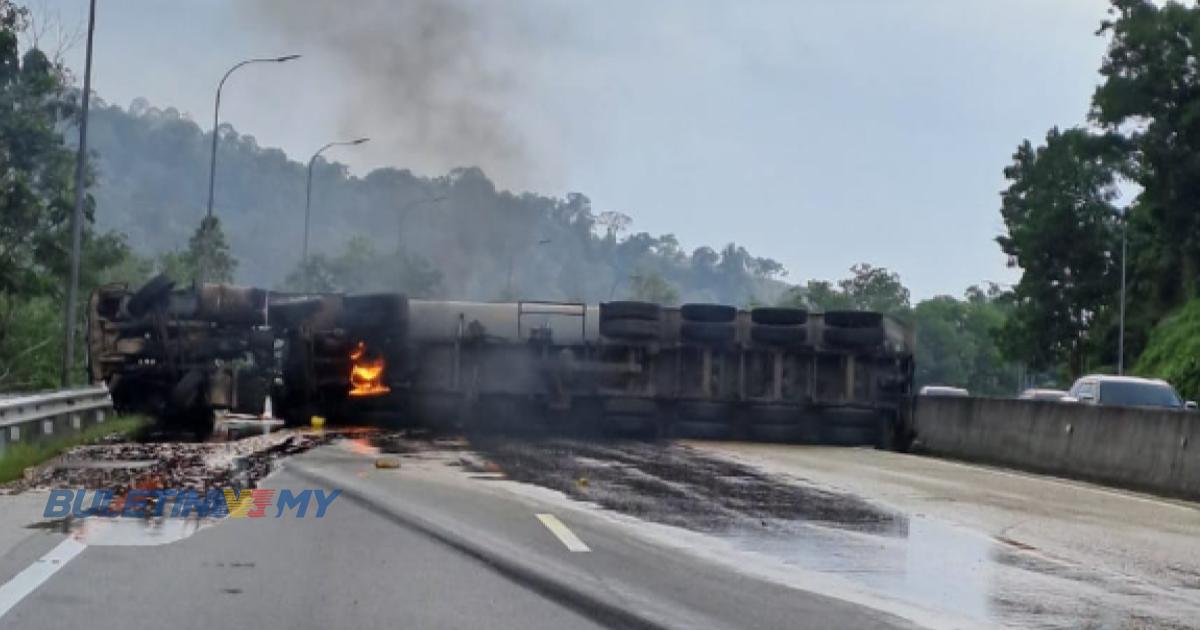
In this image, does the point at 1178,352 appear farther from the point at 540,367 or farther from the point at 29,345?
the point at 29,345

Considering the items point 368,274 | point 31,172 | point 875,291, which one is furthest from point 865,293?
point 31,172

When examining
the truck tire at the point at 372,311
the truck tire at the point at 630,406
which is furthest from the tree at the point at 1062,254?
the truck tire at the point at 372,311

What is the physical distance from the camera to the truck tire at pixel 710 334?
1166 inches

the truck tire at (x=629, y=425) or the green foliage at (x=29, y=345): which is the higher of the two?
the green foliage at (x=29, y=345)

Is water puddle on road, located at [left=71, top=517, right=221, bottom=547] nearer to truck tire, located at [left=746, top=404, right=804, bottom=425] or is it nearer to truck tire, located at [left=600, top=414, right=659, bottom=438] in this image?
truck tire, located at [left=600, top=414, right=659, bottom=438]

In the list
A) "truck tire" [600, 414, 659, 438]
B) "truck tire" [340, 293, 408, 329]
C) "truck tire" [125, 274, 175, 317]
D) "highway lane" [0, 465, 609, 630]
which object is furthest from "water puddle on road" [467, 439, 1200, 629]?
"truck tire" [125, 274, 175, 317]

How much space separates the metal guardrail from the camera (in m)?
19.3

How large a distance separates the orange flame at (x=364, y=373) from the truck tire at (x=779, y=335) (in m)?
6.78

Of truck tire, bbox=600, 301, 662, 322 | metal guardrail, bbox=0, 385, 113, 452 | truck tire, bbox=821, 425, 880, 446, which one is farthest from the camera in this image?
truck tire, bbox=600, 301, 662, 322

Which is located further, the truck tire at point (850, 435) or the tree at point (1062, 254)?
the tree at point (1062, 254)

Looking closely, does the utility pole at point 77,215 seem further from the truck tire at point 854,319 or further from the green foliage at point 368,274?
the green foliage at point 368,274

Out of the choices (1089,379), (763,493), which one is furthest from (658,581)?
(1089,379)

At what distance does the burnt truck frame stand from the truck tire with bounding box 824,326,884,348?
0.03 metres

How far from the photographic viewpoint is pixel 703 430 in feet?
96.3
